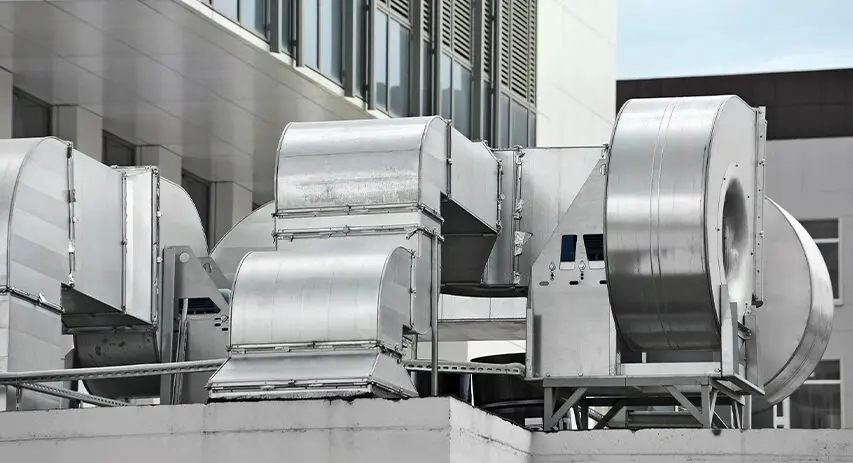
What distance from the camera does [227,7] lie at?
86.6ft

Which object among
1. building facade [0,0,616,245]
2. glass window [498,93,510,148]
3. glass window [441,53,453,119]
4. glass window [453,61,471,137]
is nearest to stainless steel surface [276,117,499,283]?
building facade [0,0,616,245]

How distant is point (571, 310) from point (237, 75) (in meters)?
11.4

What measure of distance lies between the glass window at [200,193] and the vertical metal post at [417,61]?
4.45 m

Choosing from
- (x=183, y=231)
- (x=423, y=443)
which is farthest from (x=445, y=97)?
(x=423, y=443)

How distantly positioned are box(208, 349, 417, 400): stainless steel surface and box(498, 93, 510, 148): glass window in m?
20.6

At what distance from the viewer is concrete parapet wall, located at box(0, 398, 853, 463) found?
14.9m

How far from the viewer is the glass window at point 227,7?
26094mm

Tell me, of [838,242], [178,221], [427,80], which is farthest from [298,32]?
[838,242]

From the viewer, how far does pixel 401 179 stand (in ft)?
56.9

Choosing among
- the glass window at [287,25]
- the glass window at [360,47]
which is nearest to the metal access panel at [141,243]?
the glass window at [287,25]

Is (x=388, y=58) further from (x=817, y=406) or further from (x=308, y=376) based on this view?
(x=817, y=406)

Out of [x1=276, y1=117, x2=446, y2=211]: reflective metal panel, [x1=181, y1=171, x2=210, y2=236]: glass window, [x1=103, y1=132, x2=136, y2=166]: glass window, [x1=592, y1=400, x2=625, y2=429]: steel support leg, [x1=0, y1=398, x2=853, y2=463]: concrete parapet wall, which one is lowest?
[x1=0, y1=398, x2=853, y2=463]: concrete parapet wall

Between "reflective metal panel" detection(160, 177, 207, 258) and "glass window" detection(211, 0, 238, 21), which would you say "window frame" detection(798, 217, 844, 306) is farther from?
"reflective metal panel" detection(160, 177, 207, 258)

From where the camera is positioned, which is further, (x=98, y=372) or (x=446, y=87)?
(x=446, y=87)
